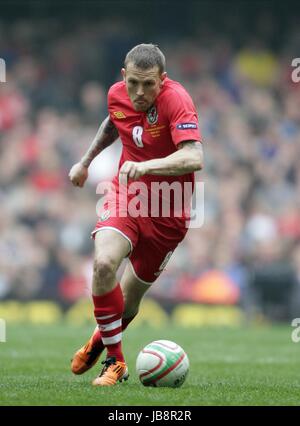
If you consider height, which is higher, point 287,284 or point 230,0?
point 230,0

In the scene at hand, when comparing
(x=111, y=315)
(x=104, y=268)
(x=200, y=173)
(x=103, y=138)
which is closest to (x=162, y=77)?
(x=103, y=138)

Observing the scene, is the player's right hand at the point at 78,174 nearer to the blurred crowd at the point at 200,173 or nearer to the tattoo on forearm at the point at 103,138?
the tattoo on forearm at the point at 103,138

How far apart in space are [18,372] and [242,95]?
526 inches

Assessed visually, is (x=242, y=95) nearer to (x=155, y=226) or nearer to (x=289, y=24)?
(x=289, y=24)

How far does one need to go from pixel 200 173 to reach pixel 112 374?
11651 millimetres

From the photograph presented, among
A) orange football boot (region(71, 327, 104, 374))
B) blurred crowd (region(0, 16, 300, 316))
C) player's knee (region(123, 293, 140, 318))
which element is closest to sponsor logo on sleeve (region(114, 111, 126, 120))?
player's knee (region(123, 293, 140, 318))

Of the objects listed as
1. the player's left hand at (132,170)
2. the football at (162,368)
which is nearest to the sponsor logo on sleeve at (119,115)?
the player's left hand at (132,170)

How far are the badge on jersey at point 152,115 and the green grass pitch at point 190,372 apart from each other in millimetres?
1862

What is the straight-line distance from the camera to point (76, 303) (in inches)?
634

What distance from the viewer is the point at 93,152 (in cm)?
793

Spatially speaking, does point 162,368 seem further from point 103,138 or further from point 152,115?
point 103,138

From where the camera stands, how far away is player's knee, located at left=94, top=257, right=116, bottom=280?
22.5 feet

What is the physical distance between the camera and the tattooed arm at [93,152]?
776cm
